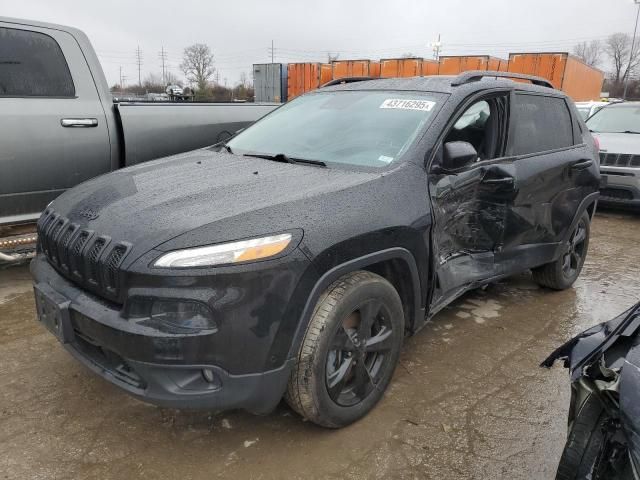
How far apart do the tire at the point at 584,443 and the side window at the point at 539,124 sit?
2.33 metres

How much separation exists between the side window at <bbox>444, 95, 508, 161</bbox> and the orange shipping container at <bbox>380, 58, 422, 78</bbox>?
15.1 meters

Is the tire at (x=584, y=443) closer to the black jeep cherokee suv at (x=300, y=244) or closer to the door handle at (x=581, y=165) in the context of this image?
the black jeep cherokee suv at (x=300, y=244)

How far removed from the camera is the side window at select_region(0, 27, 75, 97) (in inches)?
153

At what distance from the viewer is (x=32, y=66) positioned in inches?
158

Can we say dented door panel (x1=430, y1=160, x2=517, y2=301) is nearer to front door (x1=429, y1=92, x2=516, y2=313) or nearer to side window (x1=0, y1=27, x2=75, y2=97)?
front door (x1=429, y1=92, x2=516, y2=313)

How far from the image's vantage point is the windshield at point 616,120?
879 centimetres

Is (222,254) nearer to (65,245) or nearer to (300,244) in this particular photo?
(300,244)

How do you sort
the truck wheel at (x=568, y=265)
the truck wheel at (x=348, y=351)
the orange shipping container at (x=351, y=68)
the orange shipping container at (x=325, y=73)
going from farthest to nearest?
the orange shipping container at (x=325, y=73) < the orange shipping container at (x=351, y=68) < the truck wheel at (x=568, y=265) < the truck wheel at (x=348, y=351)

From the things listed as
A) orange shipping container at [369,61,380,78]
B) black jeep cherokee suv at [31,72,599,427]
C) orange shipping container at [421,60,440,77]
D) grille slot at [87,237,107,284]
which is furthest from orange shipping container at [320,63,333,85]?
grille slot at [87,237,107,284]

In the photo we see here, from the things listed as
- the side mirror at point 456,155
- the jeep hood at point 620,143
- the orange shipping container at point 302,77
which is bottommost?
the jeep hood at point 620,143

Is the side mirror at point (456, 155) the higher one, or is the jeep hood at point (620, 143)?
the side mirror at point (456, 155)

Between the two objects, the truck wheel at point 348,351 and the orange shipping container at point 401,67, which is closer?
the truck wheel at point 348,351

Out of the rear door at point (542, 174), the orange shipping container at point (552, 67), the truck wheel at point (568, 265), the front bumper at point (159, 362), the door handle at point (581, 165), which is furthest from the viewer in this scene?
the orange shipping container at point (552, 67)

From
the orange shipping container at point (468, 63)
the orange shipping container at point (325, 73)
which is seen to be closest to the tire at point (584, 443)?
the orange shipping container at point (468, 63)
